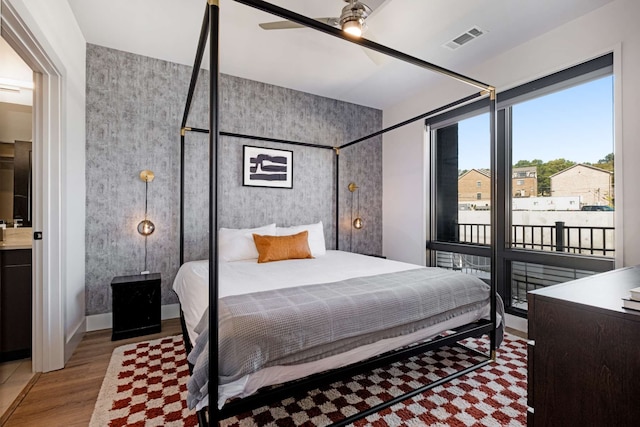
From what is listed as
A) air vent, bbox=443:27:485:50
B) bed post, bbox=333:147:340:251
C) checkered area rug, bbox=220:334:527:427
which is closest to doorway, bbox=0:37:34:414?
checkered area rug, bbox=220:334:527:427

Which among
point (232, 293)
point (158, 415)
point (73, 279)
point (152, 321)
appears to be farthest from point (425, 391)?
point (73, 279)

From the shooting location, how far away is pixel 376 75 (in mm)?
3650

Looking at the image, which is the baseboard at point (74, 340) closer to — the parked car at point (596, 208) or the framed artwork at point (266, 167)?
the framed artwork at point (266, 167)

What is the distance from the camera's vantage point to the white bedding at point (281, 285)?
1.40 m

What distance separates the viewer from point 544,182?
2949 mm

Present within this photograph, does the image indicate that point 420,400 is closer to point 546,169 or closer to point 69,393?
point 69,393

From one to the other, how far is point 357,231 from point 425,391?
2.76 metres

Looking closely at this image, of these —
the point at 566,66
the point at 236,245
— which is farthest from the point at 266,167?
the point at 566,66

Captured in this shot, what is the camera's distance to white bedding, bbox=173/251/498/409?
1396 millimetres

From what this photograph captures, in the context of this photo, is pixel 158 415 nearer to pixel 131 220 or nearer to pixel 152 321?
pixel 152 321

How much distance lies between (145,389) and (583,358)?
2293 mm

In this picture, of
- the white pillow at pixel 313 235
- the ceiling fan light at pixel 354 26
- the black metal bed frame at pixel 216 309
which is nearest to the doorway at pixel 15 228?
the black metal bed frame at pixel 216 309

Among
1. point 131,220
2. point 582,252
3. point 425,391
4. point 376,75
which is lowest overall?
point 425,391

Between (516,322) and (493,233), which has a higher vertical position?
(493,233)
